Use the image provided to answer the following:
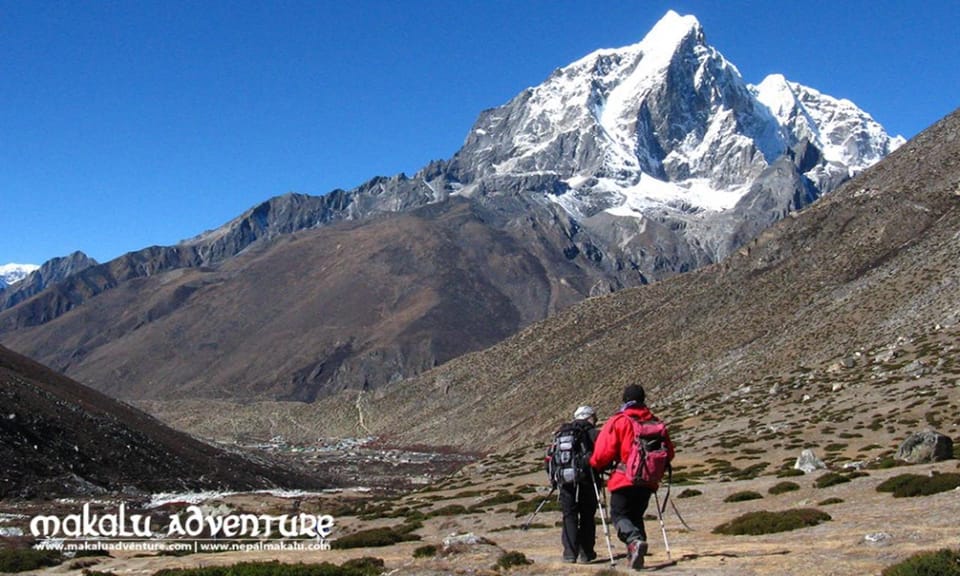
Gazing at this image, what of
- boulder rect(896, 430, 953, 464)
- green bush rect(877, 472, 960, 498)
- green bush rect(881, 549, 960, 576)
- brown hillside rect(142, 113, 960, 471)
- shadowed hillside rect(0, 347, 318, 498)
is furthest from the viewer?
brown hillside rect(142, 113, 960, 471)

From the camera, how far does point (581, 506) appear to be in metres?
18.6

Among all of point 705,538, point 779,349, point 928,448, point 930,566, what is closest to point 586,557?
point 705,538

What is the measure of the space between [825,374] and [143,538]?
6115 centimetres

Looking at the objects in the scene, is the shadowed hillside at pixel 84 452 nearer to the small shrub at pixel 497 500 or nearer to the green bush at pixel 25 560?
the small shrub at pixel 497 500

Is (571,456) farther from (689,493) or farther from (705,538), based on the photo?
(689,493)

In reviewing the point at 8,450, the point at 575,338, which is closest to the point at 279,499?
the point at 8,450

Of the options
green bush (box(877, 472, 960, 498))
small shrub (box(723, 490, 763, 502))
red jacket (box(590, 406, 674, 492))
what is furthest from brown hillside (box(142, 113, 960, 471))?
red jacket (box(590, 406, 674, 492))

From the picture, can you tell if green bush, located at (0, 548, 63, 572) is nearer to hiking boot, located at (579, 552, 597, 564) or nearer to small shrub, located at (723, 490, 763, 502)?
hiking boot, located at (579, 552, 597, 564)

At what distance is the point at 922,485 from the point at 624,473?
46.1 ft

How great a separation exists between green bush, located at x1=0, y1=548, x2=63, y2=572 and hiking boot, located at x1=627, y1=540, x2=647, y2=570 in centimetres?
1979

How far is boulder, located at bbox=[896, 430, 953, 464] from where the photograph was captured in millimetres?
34156

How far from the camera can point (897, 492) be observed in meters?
26.7

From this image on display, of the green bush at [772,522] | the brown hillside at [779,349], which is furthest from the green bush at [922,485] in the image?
the brown hillside at [779,349]

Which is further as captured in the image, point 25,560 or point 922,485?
point 25,560
